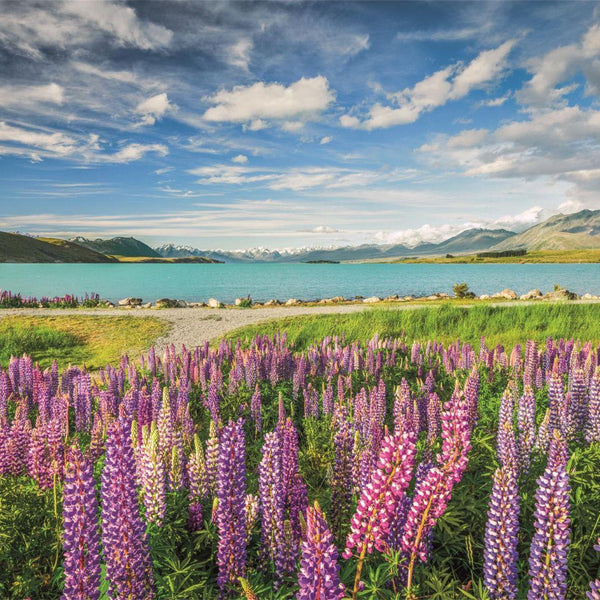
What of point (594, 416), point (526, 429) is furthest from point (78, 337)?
point (594, 416)

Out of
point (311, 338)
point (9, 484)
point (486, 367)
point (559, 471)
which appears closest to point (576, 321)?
point (486, 367)

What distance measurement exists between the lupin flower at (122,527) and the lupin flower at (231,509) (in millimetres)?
578

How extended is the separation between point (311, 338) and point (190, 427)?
483 inches

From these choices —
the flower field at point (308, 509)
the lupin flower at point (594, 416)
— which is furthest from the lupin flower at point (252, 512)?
the lupin flower at point (594, 416)

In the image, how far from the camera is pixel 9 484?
5090 mm

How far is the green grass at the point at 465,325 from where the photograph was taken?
56.2ft

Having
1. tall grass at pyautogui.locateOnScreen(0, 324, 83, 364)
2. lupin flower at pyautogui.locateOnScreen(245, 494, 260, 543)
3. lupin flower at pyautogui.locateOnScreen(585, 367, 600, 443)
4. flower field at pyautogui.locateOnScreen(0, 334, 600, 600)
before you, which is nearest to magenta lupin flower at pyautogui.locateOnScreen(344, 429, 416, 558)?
flower field at pyautogui.locateOnScreen(0, 334, 600, 600)

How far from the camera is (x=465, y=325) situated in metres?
18.7

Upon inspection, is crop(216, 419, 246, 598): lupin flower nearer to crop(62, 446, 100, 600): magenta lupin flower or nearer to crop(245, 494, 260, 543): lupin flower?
crop(245, 494, 260, 543): lupin flower

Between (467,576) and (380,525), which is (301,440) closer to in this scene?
(467,576)

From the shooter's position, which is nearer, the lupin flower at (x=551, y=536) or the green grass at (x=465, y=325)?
the lupin flower at (x=551, y=536)

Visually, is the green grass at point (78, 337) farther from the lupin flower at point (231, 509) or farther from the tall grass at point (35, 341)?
the lupin flower at point (231, 509)

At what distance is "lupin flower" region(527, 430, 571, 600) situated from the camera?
2531mm

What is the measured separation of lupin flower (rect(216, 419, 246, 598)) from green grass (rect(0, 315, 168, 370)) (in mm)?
14752
